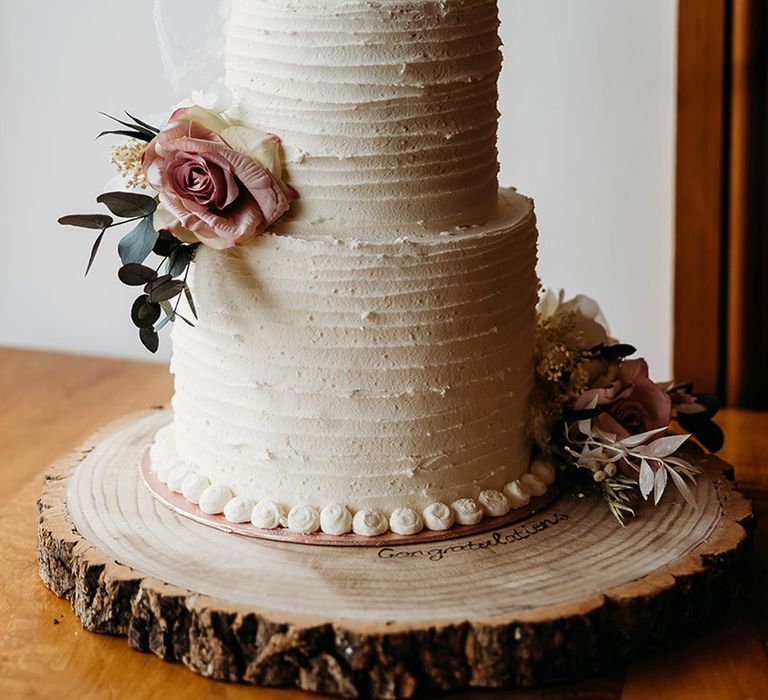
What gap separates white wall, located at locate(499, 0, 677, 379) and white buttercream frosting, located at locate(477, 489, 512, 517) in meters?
1.03

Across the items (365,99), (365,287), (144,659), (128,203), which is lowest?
(144,659)

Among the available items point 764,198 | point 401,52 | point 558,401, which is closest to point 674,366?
point 764,198

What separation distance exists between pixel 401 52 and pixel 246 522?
584 mm

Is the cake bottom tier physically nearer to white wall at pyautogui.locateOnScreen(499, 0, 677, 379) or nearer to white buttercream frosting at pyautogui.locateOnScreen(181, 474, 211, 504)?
white buttercream frosting at pyautogui.locateOnScreen(181, 474, 211, 504)

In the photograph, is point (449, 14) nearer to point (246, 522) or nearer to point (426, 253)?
point (426, 253)

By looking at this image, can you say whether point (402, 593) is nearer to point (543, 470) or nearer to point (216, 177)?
point (543, 470)

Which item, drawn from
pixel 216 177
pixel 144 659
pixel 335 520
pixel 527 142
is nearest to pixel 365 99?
pixel 216 177

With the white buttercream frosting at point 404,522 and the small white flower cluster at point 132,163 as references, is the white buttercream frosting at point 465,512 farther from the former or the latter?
the small white flower cluster at point 132,163

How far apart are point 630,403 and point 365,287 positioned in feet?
1.48

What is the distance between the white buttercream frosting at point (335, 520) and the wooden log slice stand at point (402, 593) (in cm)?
3

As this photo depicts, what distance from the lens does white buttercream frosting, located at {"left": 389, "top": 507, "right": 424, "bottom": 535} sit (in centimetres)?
145

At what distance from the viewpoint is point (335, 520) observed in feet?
4.74

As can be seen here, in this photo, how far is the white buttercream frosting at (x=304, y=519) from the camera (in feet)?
4.76

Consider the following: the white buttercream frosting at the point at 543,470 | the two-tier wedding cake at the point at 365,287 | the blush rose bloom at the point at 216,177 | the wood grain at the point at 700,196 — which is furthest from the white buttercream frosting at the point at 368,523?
the wood grain at the point at 700,196
